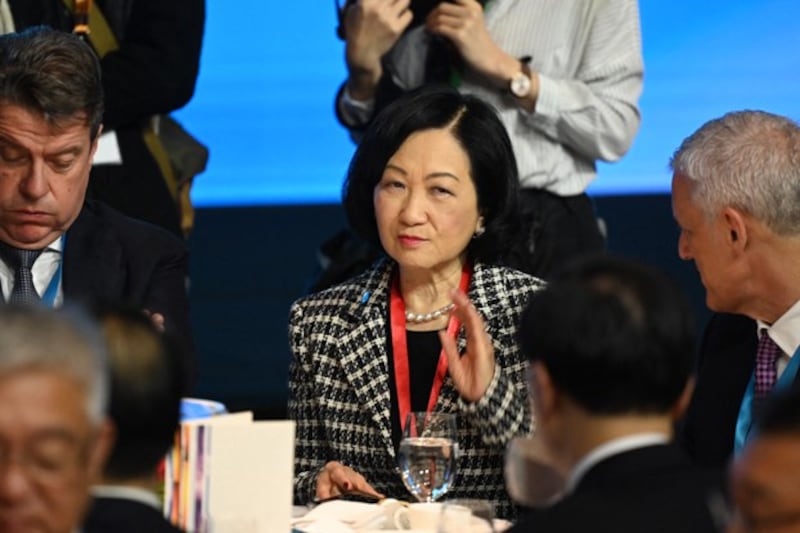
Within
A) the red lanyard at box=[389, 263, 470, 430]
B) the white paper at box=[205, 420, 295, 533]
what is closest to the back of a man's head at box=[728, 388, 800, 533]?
the white paper at box=[205, 420, 295, 533]

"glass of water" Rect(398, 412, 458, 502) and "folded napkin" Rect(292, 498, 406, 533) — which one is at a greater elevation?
"glass of water" Rect(398, 412, 458, 502)

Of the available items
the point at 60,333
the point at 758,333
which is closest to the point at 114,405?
the point at 60,333

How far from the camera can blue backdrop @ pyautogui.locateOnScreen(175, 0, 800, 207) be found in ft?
22.6

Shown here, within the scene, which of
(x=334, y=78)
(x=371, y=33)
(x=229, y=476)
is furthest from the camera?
(x=334, y=78)

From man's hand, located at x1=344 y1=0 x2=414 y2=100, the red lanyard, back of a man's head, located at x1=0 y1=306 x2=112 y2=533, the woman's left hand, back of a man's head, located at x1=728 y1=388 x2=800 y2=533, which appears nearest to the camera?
back of a man's head, located at x1=728 y1=388 x2=800 y2=533

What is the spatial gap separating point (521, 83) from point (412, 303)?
97 centimetres

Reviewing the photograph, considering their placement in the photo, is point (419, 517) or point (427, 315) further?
point (427, 315)

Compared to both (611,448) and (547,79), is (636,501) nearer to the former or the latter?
(611,448)

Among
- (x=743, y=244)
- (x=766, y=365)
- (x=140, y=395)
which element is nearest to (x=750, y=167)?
(x=743, y=244)

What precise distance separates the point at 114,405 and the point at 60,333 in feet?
0.60

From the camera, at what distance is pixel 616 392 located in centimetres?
198

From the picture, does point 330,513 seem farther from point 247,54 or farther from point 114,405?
point 247,54

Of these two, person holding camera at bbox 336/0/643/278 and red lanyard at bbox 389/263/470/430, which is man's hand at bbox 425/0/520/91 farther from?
red lanyard at bbox 389/263/470/430

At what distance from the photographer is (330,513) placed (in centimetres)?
296
